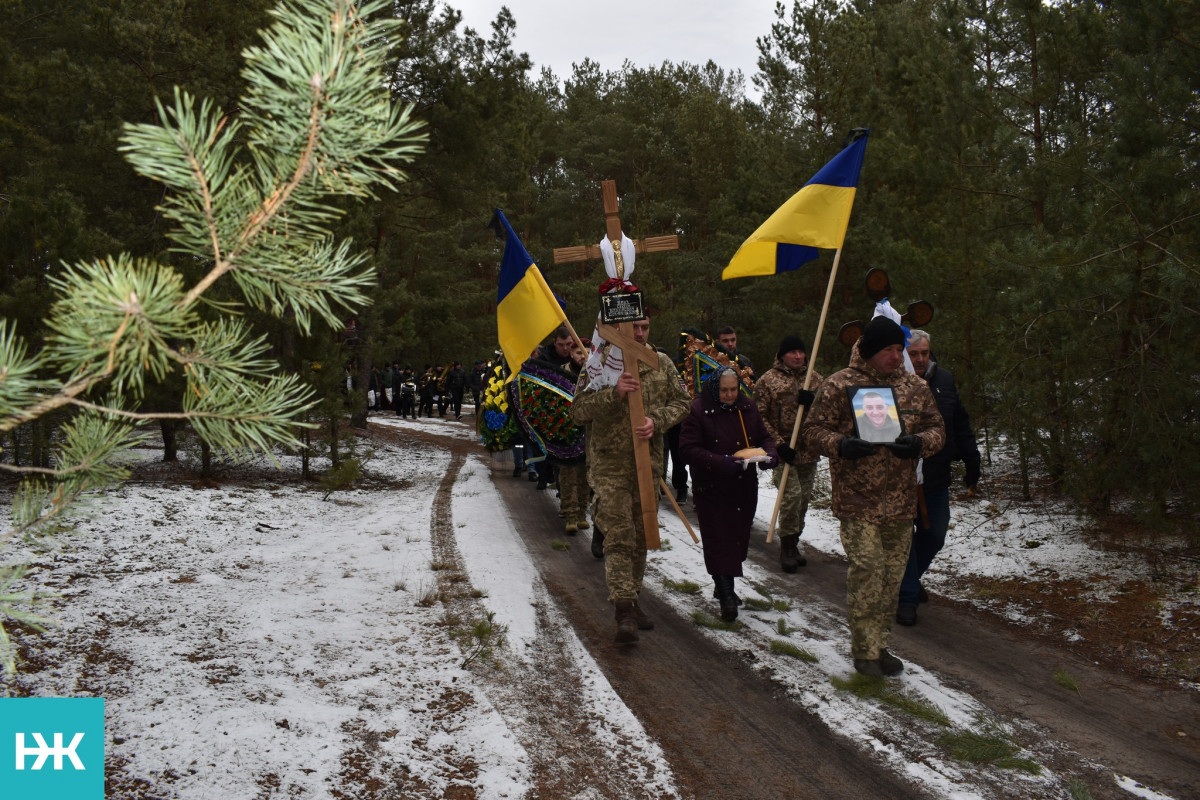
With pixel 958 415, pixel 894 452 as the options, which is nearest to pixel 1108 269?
pixel 958 415

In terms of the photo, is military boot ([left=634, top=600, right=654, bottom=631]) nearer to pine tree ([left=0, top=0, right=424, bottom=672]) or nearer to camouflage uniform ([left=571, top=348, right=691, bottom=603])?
camouflage uniform ([left=571, top=348, right=691, bottom=603])

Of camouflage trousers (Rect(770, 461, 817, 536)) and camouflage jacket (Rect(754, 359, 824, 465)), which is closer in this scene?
camouflage trousers (Rect(770, 461, 817, 536))

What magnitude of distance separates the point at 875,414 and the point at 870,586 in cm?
108

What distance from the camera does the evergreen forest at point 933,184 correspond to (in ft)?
21.6

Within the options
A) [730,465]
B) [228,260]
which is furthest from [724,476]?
[228,260]

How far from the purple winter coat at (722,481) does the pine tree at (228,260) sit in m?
4.51

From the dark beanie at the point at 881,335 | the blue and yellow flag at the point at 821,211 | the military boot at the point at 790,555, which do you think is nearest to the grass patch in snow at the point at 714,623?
the military boot at the point at 790,555

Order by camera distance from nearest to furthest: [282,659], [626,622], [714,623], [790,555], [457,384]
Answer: [282,659]
[626,622]
[714,623]
[790,555]
[457,384]

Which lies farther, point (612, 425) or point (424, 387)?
point (424, 387)

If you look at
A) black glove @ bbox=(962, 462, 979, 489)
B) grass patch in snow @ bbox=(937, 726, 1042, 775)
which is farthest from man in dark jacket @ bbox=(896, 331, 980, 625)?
grass patch in snow @ bbox=(937, 726, 1042, 775)

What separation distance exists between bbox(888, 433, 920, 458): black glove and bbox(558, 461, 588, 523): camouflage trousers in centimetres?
487

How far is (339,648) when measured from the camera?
5309 mm

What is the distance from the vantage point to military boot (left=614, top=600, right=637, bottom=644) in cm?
568

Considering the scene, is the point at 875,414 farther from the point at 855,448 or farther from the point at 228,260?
the point at 228,260
